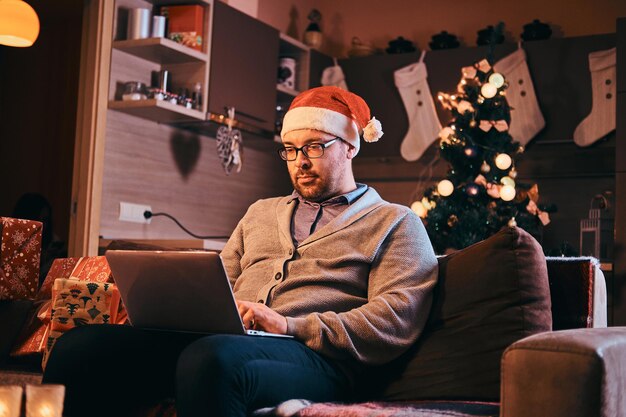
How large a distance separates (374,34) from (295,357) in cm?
441

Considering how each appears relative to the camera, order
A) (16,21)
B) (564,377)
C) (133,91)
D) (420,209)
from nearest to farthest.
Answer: (564,377), (16,21), (133,91), (420,209)

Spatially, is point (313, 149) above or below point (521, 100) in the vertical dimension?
below

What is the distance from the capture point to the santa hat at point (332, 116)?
8.66 ft

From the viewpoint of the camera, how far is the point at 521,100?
5.44 m

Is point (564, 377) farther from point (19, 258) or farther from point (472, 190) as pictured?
point (472, 190)

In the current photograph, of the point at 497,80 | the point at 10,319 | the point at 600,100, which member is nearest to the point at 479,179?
the point at 497,80

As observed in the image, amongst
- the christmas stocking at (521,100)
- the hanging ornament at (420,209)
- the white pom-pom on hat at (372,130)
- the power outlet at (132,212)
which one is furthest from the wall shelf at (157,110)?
the white pom-pom on hat at (372,130)

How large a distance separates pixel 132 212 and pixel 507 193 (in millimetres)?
1845

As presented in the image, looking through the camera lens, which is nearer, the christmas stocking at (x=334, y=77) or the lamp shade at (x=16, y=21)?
the lamp shade at (x=16, y=21)

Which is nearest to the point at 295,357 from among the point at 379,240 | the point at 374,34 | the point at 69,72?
the point at 379,240

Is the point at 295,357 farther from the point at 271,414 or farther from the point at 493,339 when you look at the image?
the point at 493,339

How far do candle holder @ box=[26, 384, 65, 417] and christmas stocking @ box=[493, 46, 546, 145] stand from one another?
4.35 metres

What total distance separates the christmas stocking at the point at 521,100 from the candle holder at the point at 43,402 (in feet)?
14.3

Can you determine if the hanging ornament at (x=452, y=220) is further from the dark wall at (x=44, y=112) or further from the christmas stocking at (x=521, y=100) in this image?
the dark wall at (x=44, y=112)
